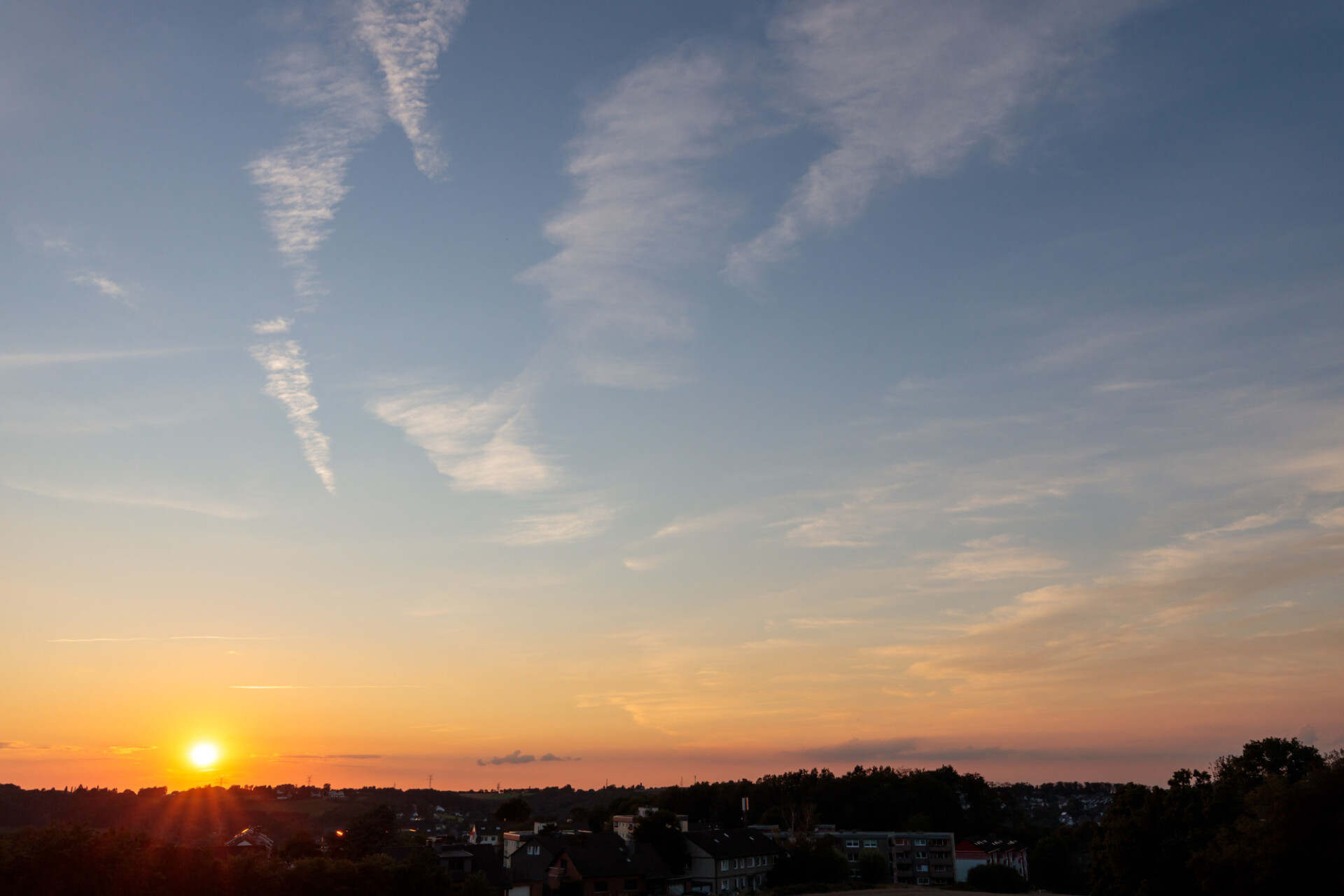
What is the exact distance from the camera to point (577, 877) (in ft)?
313

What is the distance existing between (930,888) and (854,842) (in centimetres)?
3349

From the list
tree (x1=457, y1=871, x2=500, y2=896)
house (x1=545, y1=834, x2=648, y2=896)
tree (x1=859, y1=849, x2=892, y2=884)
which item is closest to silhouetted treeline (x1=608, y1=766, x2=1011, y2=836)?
tree (x1=859, y1=849, x2=892, y2=884)

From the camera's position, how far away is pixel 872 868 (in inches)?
4572

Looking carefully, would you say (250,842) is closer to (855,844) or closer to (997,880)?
(855,844)

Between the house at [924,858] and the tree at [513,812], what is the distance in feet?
216

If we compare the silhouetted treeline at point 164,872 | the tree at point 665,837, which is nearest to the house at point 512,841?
the tree at point 665,837

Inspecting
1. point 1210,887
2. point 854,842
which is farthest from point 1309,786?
point 854,842

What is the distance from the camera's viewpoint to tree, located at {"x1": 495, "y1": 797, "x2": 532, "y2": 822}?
16500cm

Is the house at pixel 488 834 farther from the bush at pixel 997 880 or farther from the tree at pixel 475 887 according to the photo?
the bush at pixel 997 880

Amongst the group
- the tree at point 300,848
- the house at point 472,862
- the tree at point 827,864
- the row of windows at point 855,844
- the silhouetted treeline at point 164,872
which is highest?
the silhouetted treeline at point 164,872

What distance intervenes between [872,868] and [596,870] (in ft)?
129

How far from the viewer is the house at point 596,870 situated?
95.3m

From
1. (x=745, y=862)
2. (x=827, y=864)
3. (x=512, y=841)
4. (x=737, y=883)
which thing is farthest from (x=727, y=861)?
(x=512, y=841)

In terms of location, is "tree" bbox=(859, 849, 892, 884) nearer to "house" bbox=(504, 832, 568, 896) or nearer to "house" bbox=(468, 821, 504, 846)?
"house" bbox=(504, 832, 568, 896)
